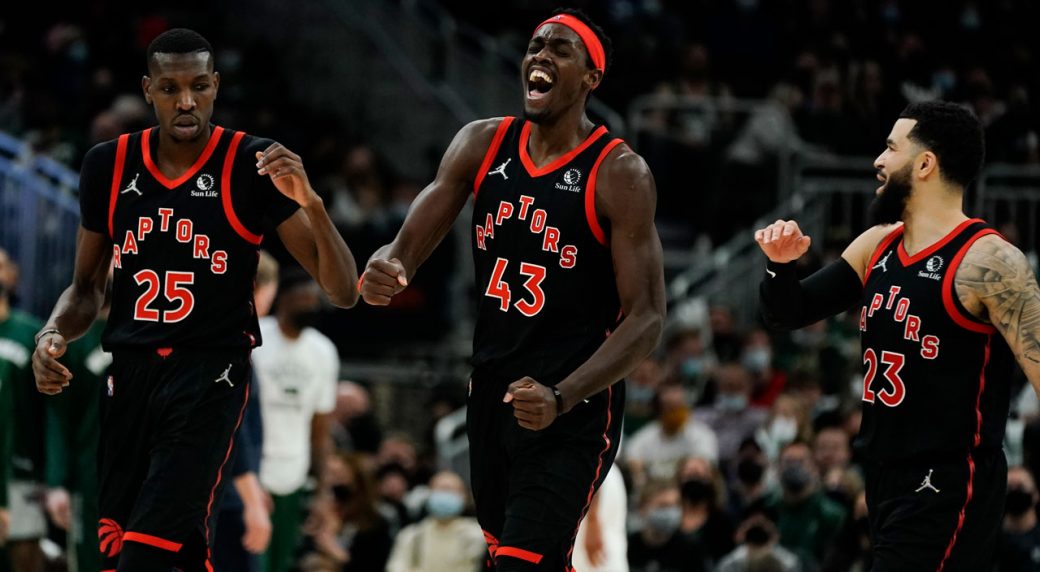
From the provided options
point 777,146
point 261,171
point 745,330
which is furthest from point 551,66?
point 777,146

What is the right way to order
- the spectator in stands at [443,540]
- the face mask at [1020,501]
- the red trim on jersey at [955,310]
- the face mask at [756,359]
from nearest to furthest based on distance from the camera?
the red trim on jersey at [955,310]
the face mask at [1020,501]
the spectator in stands at [443,540]
the face mask at [756,359]

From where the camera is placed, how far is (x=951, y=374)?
6637mm

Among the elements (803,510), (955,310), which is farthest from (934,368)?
(803,510)

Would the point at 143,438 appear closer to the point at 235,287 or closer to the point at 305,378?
the point at 235,287

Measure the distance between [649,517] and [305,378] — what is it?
2692 mm

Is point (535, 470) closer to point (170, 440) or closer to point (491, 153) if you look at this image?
point (491, 153)

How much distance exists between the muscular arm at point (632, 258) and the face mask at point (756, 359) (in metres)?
8.58

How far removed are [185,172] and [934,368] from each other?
305 cm

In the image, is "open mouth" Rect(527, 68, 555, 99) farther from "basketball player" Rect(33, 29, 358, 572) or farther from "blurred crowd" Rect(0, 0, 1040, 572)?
A: "blurred crowd" Rect(0, 0, 1040, 572)

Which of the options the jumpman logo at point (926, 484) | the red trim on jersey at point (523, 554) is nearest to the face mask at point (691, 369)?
the jumpman logo at point (926, 484)

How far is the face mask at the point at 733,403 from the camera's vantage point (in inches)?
571

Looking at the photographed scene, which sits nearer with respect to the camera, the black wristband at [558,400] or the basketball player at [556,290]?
the black wristband at [558,400]

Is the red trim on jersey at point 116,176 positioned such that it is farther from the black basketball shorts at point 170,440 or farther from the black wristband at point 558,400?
the black wristband at point 558,400

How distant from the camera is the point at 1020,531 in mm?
10781
